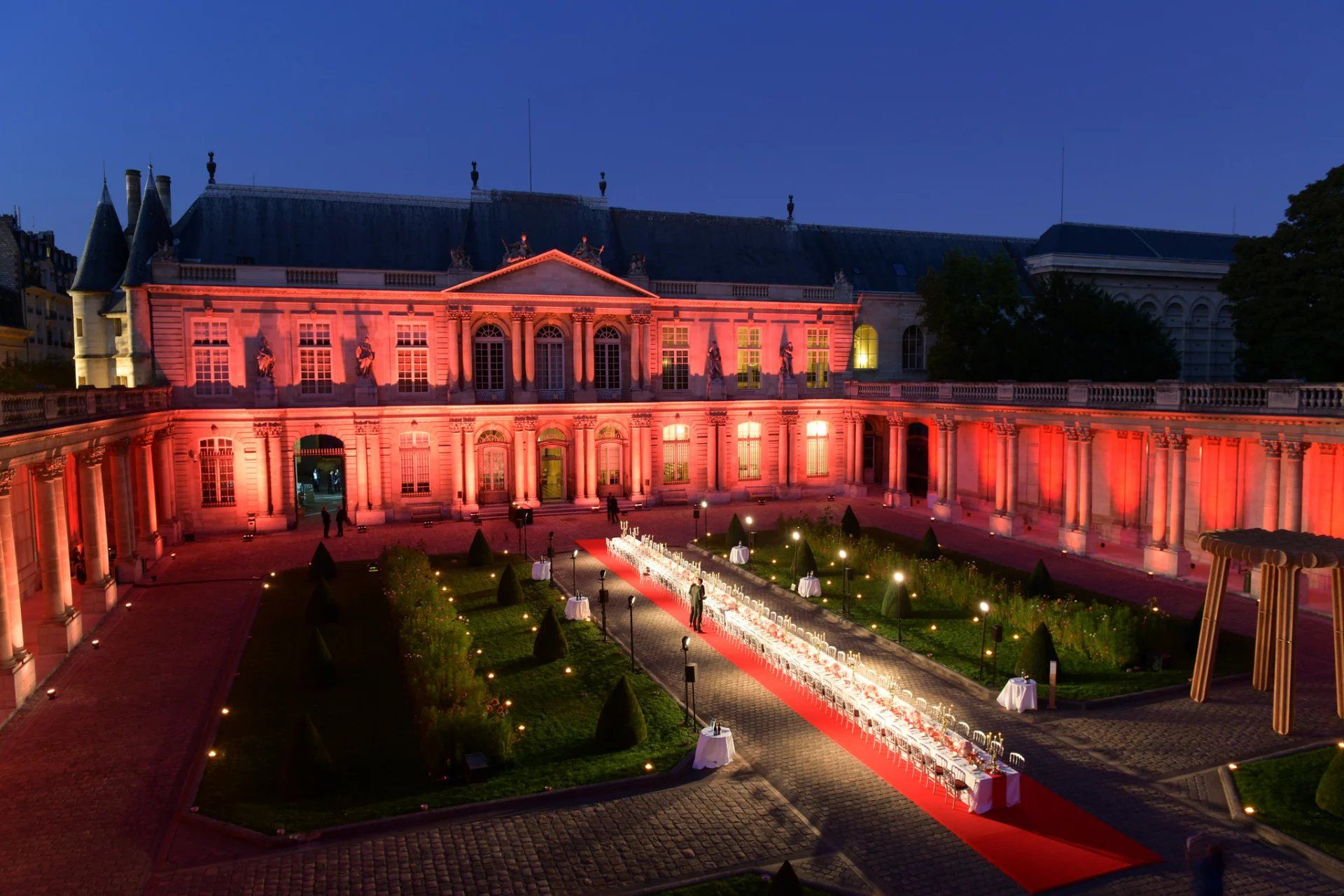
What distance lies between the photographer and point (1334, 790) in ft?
45.5

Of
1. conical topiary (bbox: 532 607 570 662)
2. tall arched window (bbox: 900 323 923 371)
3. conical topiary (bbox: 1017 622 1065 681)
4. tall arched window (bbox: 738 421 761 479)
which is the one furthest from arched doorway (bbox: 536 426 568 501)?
conical topiary (bbox: 1017 622 1065 681)

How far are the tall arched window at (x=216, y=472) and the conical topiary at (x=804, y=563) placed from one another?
82.8ft

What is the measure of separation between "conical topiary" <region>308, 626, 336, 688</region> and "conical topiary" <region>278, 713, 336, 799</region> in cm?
500

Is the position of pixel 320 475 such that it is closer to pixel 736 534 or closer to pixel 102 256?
pixel 102 256

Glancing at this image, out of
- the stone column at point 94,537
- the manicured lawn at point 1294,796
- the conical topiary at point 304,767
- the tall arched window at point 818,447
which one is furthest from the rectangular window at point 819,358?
the conical topiary at point 304,767

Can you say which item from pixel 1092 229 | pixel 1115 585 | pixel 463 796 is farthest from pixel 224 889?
pixel 1092 229

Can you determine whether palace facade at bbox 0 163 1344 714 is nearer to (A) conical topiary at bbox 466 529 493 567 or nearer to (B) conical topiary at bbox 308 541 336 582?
(B) conical topiary at bbox 308 541 336 582

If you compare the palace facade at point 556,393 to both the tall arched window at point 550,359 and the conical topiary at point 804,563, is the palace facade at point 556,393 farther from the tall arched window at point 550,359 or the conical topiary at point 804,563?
the conical topiary at point 804,563

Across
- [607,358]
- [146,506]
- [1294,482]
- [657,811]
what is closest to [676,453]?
[607,358]

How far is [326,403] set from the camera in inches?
1608

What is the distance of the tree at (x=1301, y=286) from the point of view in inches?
1335

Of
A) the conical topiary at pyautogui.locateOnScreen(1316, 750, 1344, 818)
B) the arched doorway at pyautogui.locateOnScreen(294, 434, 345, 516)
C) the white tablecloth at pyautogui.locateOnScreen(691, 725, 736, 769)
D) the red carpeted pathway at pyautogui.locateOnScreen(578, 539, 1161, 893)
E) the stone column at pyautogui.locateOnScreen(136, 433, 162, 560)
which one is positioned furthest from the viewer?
the arched doorway at pyautogui.locateOnScreen(294, 434, 345, 516)

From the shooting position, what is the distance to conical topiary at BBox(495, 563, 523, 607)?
27344mm

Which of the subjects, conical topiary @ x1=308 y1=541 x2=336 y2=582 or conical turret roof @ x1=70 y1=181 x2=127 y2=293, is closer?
conical topiary @ x1=308 y1=541 x2=336 y2=582
